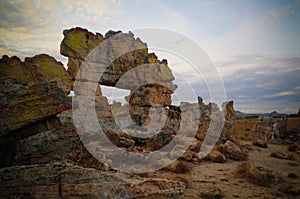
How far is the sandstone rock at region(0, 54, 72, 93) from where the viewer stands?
554 inches

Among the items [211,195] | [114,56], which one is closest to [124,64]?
[114,56]

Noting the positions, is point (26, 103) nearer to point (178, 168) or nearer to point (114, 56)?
point (178, 168)

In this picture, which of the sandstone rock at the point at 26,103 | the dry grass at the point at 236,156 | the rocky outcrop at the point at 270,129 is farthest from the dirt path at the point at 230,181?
the rocky outcrop at the point at 270,129

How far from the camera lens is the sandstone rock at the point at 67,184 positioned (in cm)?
367

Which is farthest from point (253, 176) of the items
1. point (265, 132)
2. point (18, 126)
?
point (265, 132)

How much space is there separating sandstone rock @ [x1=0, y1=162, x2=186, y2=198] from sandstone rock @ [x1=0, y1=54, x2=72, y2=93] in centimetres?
1111

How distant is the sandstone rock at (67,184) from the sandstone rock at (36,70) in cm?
1111

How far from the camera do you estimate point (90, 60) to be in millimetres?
20750

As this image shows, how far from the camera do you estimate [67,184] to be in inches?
150

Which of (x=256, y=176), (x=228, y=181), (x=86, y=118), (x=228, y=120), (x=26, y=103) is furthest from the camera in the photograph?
(x=228, y=120)

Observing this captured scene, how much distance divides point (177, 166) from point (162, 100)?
14577 mm

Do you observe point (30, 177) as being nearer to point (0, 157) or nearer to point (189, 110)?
point (0, 157)

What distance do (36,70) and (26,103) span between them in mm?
13200

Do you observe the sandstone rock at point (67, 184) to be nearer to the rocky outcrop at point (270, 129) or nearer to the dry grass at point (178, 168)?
the dry grass at point (178, 168)
